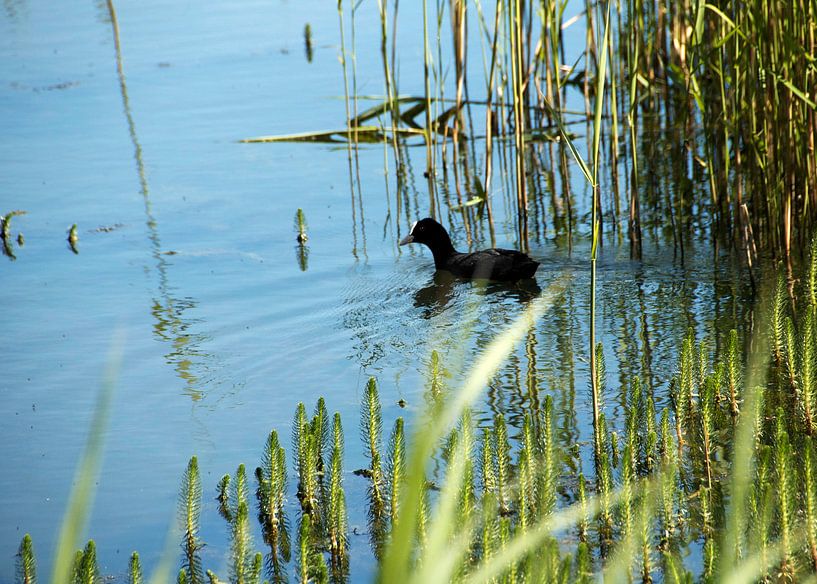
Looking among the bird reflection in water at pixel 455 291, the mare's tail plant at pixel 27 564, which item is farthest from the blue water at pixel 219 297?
the mare's tail plant at pixel 27 564

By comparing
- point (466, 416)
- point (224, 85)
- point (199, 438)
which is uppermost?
point (224, 85)

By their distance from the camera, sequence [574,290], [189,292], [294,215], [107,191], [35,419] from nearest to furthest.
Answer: [35,419]
[574,290]
[189,292]
[294,215]
[107,191]

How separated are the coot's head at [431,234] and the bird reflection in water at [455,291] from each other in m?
0.34

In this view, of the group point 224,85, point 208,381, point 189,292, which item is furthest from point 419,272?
point 224,85

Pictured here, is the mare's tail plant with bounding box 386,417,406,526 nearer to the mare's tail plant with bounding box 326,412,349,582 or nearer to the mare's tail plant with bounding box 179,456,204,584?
the mare's tail plant with bounding box 326,412,349,582

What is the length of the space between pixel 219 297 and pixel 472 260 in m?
1.85

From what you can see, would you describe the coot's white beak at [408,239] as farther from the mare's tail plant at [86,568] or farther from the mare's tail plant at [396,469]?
the mare's tail plant at [86,568]

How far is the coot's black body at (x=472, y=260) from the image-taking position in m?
7.78

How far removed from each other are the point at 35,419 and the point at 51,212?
4.58m

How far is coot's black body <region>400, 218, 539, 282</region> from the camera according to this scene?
778 cm

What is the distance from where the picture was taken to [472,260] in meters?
8.25

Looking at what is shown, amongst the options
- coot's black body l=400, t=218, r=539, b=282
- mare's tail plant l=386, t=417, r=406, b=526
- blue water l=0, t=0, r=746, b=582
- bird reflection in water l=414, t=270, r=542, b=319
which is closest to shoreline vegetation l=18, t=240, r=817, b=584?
mare's tail plant l=386, t=417, r=406, b=526

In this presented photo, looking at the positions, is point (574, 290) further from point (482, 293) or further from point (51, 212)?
point (51, 212)

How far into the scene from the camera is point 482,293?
786cm
